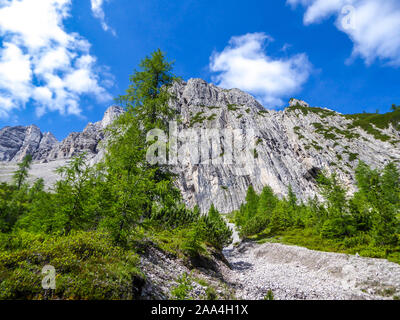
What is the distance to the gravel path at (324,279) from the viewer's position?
31.9ft

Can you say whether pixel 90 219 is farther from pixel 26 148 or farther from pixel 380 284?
pixel 26 148

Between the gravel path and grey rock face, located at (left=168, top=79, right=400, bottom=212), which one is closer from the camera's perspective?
the gravel path

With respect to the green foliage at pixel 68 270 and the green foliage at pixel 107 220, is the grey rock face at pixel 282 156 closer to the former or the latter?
the green foliage at pixel 107 220

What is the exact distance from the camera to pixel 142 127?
12328 millimetres

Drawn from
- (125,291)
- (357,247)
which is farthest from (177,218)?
(357,247)

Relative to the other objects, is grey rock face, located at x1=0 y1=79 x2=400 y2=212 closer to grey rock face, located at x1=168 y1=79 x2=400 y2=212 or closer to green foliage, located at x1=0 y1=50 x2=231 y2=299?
grey rock face, located at x1=168 y1=79 x2=400 y2=212

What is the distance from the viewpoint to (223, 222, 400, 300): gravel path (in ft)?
31.9

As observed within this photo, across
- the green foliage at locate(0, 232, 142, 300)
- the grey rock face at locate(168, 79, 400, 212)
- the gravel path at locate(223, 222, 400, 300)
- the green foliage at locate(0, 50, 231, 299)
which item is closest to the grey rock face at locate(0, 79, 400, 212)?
the grey rock face at locate(168, 79, 400, 212)

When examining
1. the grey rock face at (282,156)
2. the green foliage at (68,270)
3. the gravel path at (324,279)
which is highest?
the grey rock face at (282,156)

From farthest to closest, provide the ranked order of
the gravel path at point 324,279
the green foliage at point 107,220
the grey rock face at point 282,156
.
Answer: the grey rock face at point 282,156 → the gravel path at point 324,279 → the green foliage at point 107,220

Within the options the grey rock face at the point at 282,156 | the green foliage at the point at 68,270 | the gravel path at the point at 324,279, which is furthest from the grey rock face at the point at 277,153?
the green foliage at the point at 68,270

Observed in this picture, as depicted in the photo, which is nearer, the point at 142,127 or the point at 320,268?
the point at 142,127

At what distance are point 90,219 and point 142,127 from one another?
6266 mm
